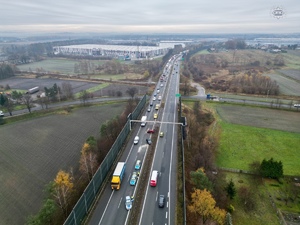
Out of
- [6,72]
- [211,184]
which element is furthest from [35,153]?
[6,72]

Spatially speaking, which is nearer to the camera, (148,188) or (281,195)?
(148,188)

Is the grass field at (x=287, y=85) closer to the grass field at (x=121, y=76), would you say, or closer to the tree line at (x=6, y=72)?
the grass field at (x=121, y=76)

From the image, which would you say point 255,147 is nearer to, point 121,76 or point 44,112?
point 44,112

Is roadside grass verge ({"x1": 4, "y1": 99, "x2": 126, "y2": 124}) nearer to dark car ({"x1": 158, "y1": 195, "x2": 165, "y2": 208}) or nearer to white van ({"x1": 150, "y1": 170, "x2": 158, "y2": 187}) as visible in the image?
white van ({"x1": 150, "y1": 170, "x2": 158, "y2": 187})

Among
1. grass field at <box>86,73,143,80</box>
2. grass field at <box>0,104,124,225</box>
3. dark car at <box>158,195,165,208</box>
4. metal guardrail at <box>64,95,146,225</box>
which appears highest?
metal guardrail at <box>64,95,146,225</box>

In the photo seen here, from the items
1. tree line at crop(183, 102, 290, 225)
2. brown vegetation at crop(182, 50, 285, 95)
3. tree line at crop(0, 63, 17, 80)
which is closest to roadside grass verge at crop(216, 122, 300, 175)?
tree line at crop(183, 102, 290, 225)

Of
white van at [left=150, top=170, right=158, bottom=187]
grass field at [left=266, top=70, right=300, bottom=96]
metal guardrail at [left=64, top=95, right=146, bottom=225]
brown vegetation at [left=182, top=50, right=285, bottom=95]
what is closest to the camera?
metal guardrail at [left=64, top=95, right=146, bottom=225]

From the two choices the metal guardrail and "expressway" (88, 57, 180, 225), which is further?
"expressway" (88, 57, 180, 225)
